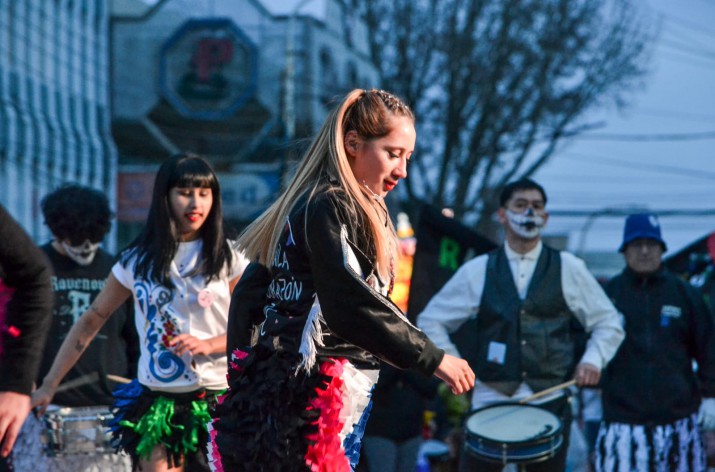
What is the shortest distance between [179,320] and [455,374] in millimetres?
1931

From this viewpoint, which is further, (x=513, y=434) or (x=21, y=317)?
(x=513, y=434)

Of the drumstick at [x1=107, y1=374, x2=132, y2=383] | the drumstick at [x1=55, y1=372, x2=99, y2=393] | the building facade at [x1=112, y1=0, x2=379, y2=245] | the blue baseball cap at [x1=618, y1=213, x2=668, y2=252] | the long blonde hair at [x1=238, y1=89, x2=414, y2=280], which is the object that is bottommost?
the drumstick at [x1=55, y1=372, x2=99, y2=393]

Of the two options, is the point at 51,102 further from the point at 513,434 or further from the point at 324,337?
the point at 324,337

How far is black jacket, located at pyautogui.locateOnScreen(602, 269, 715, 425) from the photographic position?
6652 millimetres

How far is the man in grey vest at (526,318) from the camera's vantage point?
602 cm

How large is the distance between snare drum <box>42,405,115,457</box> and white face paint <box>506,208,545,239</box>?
2411mm

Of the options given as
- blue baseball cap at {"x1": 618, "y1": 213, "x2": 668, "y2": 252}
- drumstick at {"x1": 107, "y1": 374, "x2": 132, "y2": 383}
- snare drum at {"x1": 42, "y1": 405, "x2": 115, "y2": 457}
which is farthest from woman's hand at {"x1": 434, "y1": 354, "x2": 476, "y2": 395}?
blue baseball cap at {"x1": 618, "y1": 213, "x2": 668, "y2": 252}

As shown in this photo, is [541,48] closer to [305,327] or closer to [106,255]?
[106,255]

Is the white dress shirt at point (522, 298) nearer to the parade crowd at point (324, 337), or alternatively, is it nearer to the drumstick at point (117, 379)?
the parade crowd at point (324, 337)

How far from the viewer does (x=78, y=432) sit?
18.3ft

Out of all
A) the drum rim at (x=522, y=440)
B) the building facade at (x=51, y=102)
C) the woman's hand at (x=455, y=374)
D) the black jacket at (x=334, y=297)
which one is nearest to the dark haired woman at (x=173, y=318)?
the black jacket at (x=334, y=297)

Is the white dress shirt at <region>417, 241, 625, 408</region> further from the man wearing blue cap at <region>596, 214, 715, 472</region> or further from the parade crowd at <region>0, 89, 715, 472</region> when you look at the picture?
the man wearing blue cap at <region>596, 214, 715, 472</region>

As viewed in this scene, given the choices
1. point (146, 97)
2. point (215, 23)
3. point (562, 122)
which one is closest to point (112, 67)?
point (146, 97)

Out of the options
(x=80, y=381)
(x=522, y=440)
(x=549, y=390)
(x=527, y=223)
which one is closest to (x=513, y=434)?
(x=522, y=440)
